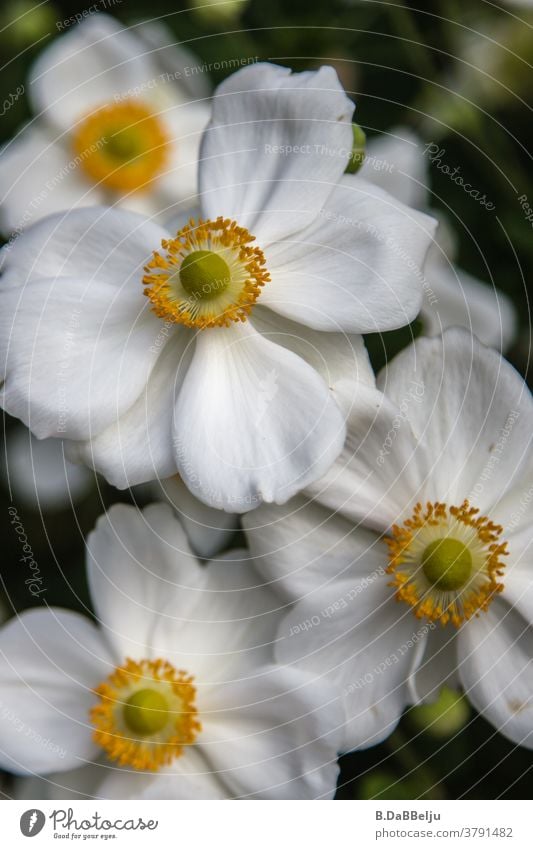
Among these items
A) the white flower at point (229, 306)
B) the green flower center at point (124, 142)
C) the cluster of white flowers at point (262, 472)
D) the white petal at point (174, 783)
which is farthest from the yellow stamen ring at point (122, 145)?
the white petal at point (174, 783)

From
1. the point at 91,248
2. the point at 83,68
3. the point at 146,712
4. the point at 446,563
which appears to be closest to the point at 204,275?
the point at 91,248

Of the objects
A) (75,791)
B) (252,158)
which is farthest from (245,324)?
(75,791)

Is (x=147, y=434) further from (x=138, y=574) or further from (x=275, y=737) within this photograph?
(x=275, y=737)

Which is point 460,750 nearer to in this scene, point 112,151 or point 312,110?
point 312,110

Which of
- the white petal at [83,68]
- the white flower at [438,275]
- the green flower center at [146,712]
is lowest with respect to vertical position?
the green flower center at [146,712]

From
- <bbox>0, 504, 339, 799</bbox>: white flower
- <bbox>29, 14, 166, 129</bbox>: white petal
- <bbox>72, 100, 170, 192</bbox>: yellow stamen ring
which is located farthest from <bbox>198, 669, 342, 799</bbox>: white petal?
<bbox>29, 14, 166, 129</bbox>: white petal
